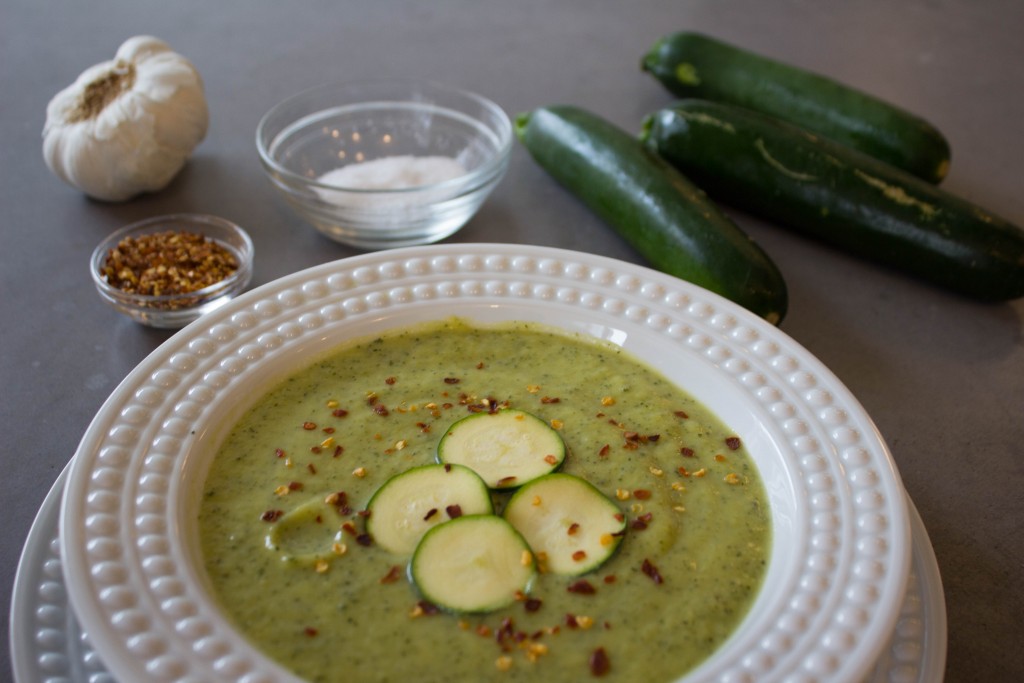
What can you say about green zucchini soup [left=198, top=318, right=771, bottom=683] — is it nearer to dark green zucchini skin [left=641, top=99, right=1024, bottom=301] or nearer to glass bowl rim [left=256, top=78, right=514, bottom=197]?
glass bowl rim [left=256, top=78, right=514, bottom=197]

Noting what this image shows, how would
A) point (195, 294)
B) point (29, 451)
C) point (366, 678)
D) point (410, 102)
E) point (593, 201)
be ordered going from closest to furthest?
point (366, 678) < point (29, 451) < point (195, 294) < point (593, 201) < point (410, 102)

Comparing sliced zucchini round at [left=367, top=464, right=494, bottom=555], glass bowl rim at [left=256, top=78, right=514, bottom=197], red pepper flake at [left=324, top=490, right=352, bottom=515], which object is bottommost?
red pepper flake at [left=324, top=490, right=352, bottom=515]

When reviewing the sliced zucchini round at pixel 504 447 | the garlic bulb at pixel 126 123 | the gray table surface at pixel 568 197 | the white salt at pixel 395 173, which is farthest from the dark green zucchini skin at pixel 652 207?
the garlic bulb at pixel 126 123

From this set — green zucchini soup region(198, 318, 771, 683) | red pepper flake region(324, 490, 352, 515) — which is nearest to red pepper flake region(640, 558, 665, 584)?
green zucchini soup region(198, 318, 771, 683)

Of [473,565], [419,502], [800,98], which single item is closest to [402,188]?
[419,502]

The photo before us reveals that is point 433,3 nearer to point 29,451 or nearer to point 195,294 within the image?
point 195,294

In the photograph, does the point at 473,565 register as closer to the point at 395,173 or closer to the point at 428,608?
the point at 428,608

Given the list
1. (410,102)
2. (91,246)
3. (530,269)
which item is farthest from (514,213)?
(91,246)
